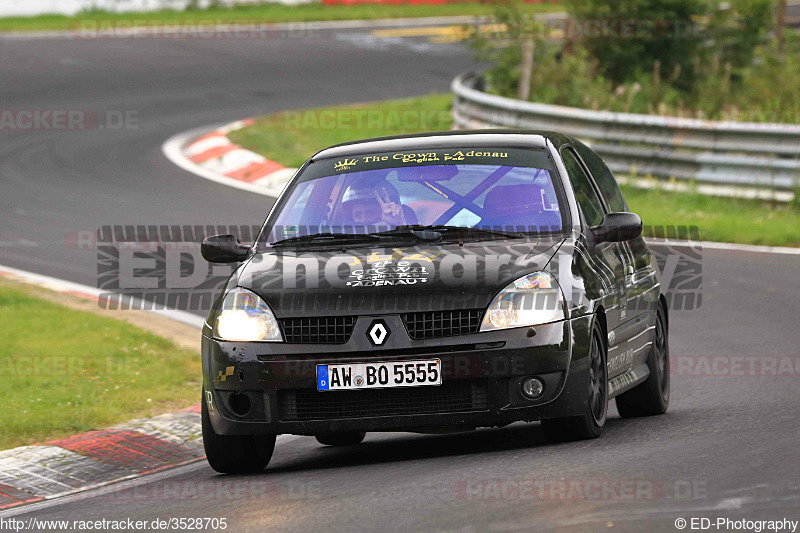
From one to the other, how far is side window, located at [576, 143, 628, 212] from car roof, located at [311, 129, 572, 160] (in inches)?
8.1

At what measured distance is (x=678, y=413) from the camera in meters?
8.50

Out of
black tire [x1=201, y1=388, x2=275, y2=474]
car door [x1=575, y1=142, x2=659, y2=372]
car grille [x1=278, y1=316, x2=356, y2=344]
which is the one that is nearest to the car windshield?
car door [x1=575, y1=142, x2=659, y2=372]

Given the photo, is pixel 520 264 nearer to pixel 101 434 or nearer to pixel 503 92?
pixel 101 434

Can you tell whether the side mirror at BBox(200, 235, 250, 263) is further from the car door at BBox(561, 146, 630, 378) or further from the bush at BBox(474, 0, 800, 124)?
the bush at BBox(474, 0, 800, 124)

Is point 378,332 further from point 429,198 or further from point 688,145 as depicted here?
point 688,145

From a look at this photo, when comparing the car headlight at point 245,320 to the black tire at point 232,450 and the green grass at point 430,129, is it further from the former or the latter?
the green grass at point 430,129

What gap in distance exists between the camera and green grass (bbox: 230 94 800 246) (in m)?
15.6

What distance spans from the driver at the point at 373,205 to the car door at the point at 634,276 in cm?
132

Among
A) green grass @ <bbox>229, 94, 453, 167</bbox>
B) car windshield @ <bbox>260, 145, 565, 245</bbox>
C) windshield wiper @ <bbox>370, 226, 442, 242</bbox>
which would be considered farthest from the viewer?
green grass @ <bbox>229, 94, 453, 167</bbox>

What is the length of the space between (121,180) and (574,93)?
696 cm

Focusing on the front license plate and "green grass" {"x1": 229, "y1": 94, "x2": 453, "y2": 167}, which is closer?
the front license plate

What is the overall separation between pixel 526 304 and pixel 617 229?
105cm

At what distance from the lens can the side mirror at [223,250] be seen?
26.0ft

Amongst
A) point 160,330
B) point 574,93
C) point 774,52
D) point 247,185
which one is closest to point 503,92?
point 574,93
